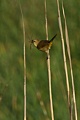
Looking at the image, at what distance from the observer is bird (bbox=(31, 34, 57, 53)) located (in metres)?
2.22

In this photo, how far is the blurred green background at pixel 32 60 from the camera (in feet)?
6.86

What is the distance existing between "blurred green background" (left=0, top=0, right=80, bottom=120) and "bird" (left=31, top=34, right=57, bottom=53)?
0.08m

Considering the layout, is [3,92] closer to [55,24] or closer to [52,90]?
[52,90]

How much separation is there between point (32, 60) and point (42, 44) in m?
0.13

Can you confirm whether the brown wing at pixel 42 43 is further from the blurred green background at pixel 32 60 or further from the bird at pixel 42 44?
the blurred green background at pixel 32 60

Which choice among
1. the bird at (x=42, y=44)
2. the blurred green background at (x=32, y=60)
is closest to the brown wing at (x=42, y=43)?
the bird at (x=42, y=44)

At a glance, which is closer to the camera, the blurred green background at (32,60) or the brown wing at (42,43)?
the blurred green background at (32,60)

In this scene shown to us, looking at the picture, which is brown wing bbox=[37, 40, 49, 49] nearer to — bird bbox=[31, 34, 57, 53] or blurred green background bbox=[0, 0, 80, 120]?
bird bbox=[31, 34, 57, 53]

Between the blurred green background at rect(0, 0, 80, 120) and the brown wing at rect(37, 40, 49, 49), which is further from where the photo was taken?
the brown wing at rect(37, 40, 49, 49)

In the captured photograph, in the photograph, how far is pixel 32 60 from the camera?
2307 mm

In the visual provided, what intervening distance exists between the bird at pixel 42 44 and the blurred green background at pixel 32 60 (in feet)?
0.26

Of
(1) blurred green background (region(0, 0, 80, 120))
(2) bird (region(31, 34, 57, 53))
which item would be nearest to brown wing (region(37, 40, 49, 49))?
(2) bird (region(31, 34, 57, 53))

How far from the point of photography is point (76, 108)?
7.11ft

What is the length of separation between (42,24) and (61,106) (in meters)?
0.63
